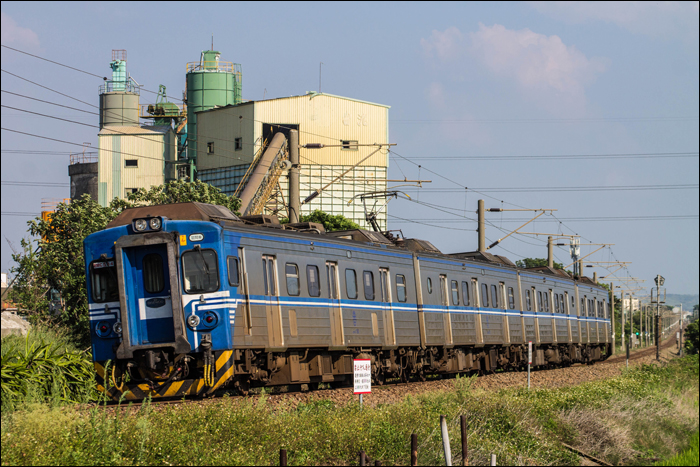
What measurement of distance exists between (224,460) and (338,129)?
51.3m

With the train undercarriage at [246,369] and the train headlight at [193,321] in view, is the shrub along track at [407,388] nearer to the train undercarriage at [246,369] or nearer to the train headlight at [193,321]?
the train undercarriage at [246,369]

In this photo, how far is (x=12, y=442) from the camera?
912 cm

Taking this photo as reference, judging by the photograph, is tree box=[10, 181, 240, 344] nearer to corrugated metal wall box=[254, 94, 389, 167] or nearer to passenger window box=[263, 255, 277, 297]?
passenger window box=[263, 255, 277, 297]

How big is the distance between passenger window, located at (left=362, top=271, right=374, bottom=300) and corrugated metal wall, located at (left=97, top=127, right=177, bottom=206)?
159ft

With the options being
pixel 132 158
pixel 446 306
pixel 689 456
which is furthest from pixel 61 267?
pixel 132 158

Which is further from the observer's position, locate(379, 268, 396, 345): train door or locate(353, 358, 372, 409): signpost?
locate(379, 268, 396, 345): train door

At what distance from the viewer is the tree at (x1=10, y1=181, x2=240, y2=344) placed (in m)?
30.2

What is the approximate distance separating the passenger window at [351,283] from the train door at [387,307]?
1367 mm

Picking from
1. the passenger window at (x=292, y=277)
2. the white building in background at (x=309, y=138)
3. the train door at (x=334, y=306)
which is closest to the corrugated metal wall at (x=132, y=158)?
the white building in background at (x=309, y=138)

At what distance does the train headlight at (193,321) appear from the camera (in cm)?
1487

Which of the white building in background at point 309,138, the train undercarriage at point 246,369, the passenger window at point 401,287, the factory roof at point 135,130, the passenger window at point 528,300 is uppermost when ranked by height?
the factory roof at point 135,130

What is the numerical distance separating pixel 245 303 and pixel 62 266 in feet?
59.4

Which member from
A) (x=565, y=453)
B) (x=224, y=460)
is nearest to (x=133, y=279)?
(x=224, y=460)

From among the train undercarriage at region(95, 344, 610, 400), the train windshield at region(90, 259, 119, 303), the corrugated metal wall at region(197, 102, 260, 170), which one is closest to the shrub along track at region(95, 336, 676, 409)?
the train undercarriage at region(95, 344, 610, 400)
